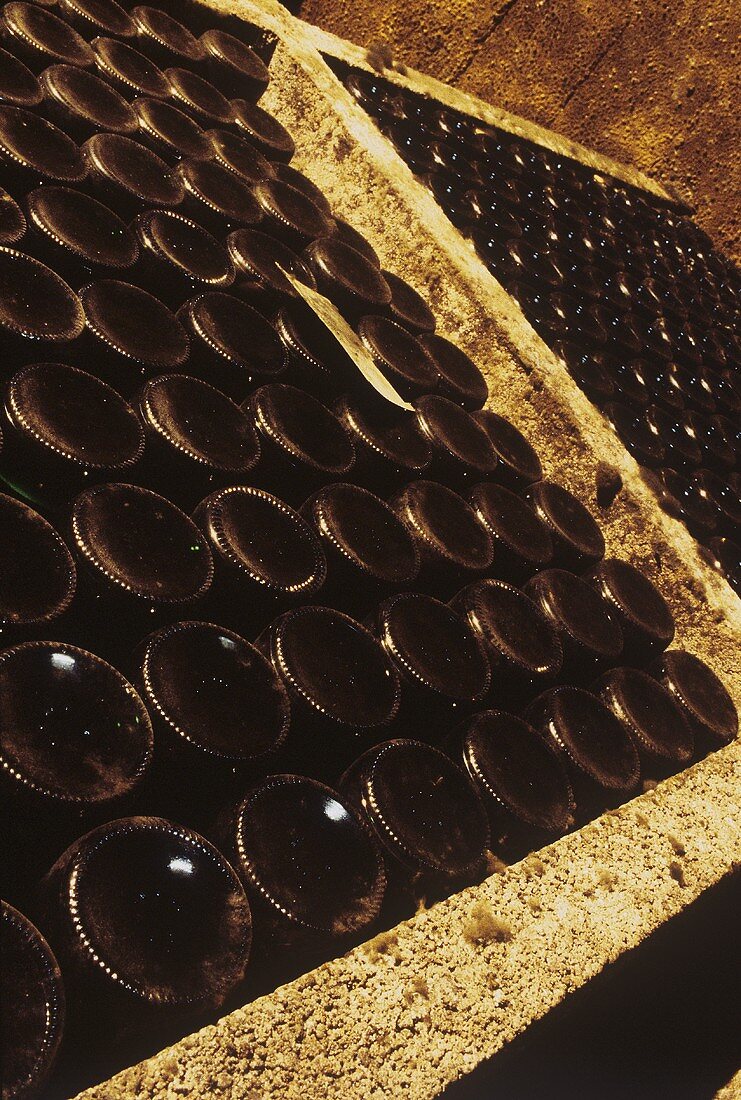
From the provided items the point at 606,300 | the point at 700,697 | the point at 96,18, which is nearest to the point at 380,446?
the point at 700,697

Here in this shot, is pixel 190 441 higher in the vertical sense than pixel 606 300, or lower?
lower

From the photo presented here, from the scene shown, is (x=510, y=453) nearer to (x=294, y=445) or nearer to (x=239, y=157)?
(x=294, y=445)

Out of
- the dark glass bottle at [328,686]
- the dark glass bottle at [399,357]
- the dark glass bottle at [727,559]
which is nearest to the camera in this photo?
the dark glass bottle at [328,686]

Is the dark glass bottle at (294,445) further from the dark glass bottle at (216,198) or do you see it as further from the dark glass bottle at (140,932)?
the dark glass bottle at (140,932)

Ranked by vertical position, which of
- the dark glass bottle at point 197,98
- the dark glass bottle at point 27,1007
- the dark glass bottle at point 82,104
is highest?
the dark glass bottle at point 197,98

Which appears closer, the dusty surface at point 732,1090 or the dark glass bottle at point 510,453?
the dark glass bottle at point 510,453

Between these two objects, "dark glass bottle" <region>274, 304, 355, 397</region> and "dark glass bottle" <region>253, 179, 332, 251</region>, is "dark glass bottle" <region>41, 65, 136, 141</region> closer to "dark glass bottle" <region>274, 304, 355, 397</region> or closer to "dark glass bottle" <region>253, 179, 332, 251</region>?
"dark glass bottle" <region>253, 179, 332, 251</region>

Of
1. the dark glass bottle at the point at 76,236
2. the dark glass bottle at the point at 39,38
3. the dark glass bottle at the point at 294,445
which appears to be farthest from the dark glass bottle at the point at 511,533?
the dark glass bottle at the point at 39,38
